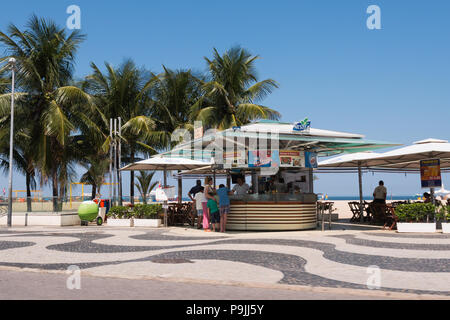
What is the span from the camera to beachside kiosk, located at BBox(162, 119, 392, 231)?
14586 mm

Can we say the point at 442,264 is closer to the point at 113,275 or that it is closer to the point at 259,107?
the point at 113,275

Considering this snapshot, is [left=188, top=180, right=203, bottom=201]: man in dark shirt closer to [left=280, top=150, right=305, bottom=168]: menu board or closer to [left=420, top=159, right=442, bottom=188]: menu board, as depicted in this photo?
[left=280, top=150, right=305, bottom=168]: menu board

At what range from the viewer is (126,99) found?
3080 cm

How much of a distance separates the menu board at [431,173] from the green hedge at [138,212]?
10.1 metres

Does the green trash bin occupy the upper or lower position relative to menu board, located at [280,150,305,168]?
lower

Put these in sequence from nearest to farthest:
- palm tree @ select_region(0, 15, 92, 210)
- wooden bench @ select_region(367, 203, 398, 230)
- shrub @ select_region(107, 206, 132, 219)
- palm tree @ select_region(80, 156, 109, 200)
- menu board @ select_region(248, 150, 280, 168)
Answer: menu board @ select_region(248, 150, 280, 168) → wooden bench @ select_region(367, 203, 398, 230) → shrub @ select_region(107, 206, 132, 219) → palm tree @ select_region(0, 15, 92, 210) → palm tree @ select_region(80, 156, 109, 200)

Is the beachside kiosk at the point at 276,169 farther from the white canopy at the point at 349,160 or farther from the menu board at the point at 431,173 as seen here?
the white canopy at the point at 349,160

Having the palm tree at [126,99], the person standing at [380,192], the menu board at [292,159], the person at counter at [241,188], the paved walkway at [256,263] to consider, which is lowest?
the paved walkway at [256,263]

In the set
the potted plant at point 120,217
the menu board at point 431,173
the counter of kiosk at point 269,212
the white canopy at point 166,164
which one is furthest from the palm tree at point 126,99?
the menu board at point 431,173

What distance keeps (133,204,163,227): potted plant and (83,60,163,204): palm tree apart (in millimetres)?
10483

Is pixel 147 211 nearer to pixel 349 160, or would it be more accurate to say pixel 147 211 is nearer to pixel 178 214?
pixel 178 214

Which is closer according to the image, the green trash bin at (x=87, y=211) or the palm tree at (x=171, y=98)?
the green trash bin at (x=87, y=211)

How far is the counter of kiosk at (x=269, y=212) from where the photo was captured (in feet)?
49.4

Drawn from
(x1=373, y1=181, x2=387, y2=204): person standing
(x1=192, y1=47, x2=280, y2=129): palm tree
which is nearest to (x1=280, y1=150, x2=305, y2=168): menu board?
(x1=373, y1=181, x2=387, y2=204): person standing
